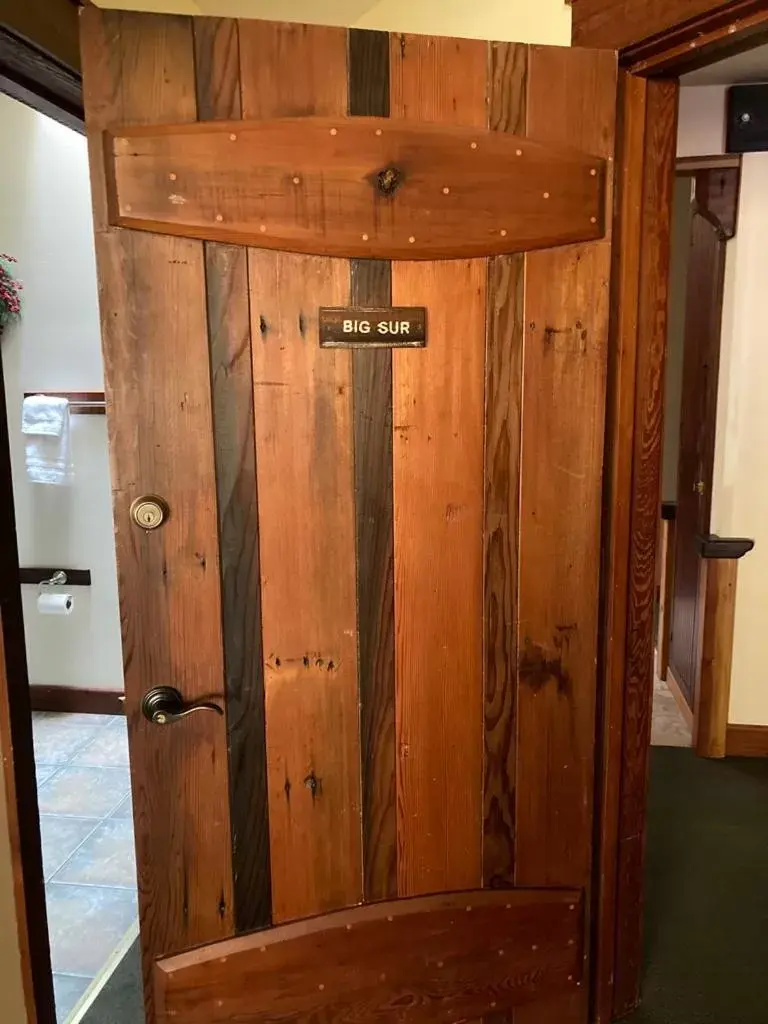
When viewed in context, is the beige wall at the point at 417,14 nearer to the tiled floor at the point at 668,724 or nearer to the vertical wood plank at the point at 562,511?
the vertical wood plank at the point at 562,511

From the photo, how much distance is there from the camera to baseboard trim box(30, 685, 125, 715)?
334cm

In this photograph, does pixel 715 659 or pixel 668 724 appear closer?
pixel 715 659

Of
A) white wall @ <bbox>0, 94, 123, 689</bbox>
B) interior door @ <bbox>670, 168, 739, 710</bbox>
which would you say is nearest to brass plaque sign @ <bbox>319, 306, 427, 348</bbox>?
interior door @ <bbox>670, 168, 739, 710</bbox>

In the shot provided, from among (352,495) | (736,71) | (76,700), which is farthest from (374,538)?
(76,700)

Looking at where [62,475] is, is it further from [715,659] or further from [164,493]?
[715,659]

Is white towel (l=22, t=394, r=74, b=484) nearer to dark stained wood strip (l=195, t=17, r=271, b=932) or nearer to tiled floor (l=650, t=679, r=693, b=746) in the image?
dark stained wood strip (l=195, t=17, r=271, b=932)

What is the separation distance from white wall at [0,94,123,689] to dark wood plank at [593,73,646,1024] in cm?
218

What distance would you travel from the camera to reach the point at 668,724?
10.6 feet

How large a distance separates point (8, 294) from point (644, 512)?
2577 mm

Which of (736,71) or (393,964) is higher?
(736,71)

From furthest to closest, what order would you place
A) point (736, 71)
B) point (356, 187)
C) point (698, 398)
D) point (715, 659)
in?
point (698, 398), point (715, 659), point (736, 71), point (356, 187)

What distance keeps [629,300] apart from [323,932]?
1.29m

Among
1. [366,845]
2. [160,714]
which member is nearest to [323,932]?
[366,845]

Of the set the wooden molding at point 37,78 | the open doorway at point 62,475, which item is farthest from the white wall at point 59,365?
the wooden molding at point 37,78
